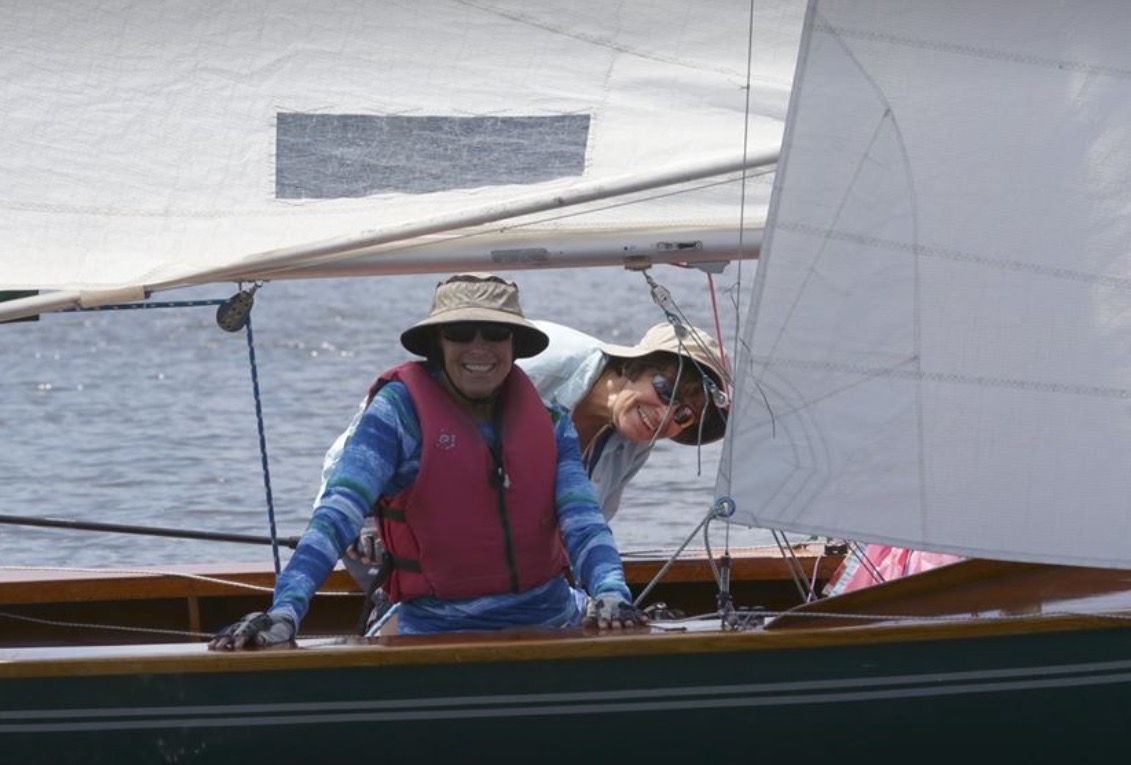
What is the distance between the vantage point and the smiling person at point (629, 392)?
3.99 metres

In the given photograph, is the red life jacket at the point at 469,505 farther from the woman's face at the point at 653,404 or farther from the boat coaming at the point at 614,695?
the woman's face at the point at 653,404

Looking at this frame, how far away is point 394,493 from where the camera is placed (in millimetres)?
3520

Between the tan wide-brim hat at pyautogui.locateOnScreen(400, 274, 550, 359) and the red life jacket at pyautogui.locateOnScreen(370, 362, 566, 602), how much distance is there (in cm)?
5

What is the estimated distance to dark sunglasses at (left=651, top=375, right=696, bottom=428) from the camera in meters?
3.98

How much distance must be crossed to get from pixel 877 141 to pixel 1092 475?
58 cm

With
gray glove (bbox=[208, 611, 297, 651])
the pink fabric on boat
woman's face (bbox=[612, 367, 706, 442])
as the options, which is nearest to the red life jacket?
gray glove (bbox=[208, 611, 297, 651])

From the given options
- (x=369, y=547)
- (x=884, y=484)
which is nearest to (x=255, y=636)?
(x=369, y=547)

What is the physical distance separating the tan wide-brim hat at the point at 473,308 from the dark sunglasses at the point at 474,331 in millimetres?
16

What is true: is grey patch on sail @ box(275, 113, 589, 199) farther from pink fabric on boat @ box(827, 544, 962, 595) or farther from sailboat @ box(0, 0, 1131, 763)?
pink fabric on boat @ box(827, 544, 962, 595)

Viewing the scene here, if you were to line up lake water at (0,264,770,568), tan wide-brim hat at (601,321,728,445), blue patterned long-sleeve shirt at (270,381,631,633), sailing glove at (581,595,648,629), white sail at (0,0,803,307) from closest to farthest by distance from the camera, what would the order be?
1. blue patterned long-sleeve shirt at (270,381,631,633)
2. sailing glove at (581,595,648,629)
3. white sail at (0,0,803,307)
4. tan wide-brim hat at (601,321,728,445)
5. lake water at (0,264,770,568)

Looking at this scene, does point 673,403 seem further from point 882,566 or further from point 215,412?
point 215,412

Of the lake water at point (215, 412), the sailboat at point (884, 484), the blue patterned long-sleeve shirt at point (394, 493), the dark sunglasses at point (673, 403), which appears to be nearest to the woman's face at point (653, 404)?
the dark sunglasses at point (673, 403)

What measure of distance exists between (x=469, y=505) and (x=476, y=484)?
34 mm

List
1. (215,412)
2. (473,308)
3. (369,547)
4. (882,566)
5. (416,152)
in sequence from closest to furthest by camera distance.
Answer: (473,308) → (369,547) → (416,152) → (882,566) → (215,412)
